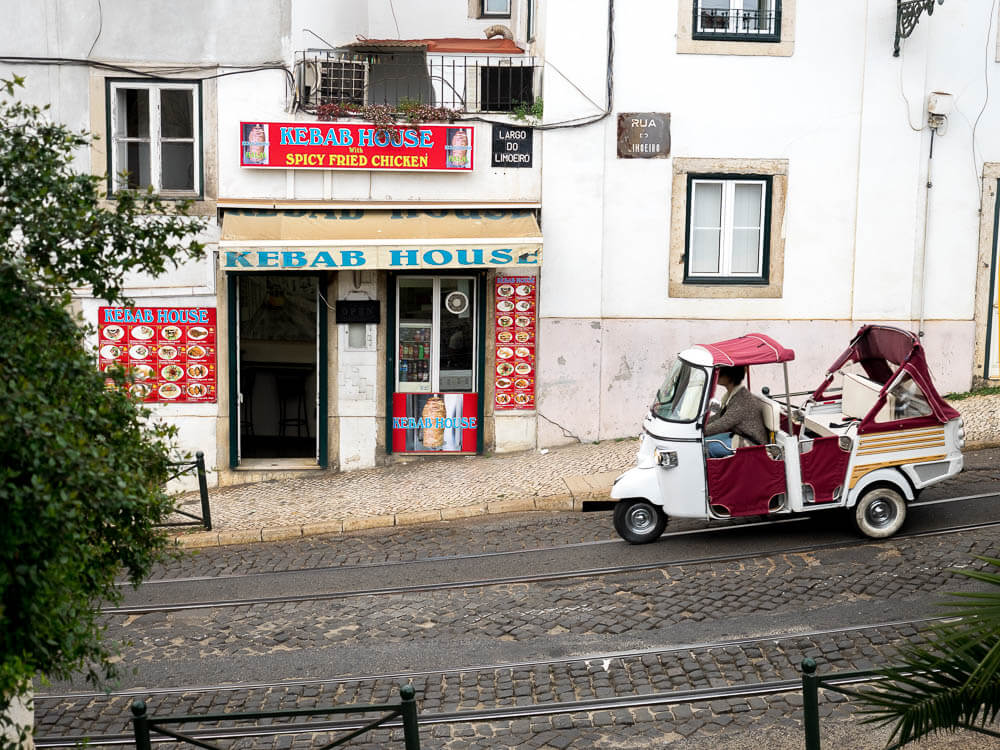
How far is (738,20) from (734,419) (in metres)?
6.35

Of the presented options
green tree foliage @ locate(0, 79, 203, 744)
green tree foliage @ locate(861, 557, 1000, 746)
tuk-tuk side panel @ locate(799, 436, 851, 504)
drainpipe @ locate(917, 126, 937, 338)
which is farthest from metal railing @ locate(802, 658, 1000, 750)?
drainpipe @ locate(917, 126, 937, 338)

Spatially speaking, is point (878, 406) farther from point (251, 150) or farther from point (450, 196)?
point (251, 150)

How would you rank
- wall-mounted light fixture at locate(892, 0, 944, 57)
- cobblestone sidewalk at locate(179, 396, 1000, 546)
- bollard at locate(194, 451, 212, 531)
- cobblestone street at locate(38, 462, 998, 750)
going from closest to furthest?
cobblestone street at locate(38, 462, 998, 750) < bollard at locate(194, 451, 212, 531) < cobblestone sidewalk at locate(179, 396, 1000, 546) < wall-mounted light fixture at locate(892, 0, 944, 57)

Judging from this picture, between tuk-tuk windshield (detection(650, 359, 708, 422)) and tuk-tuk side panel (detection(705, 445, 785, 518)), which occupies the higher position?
tuk-tuk windshield (detection(650, 359, 708, 422))

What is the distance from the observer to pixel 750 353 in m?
10.4

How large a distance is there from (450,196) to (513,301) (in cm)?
151

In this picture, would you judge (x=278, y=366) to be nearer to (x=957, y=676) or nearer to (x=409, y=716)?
(x=409, y=716)

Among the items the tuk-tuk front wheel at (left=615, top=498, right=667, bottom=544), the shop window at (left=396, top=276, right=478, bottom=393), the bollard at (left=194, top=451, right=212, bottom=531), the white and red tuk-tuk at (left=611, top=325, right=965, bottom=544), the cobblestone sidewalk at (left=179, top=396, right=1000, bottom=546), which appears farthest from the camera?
the shop window at (left=396, top=276, right=478, bottom=393)

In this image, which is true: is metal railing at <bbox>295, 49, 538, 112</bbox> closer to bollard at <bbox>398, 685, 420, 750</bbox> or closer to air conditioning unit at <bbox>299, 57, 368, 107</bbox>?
air conditioning unit at <bbox>299, 57, 368, 107</bbox>

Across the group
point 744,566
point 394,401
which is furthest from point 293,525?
point 744,566

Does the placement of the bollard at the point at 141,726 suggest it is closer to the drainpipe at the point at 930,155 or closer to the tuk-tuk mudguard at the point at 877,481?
the tuk-tuk mudguard at the point at 877,481

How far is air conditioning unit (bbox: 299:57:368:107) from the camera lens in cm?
1427

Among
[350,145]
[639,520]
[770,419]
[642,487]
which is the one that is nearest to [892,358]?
[770,419]

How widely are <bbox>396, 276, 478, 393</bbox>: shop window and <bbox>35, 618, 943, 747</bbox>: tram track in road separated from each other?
22.0 ft
